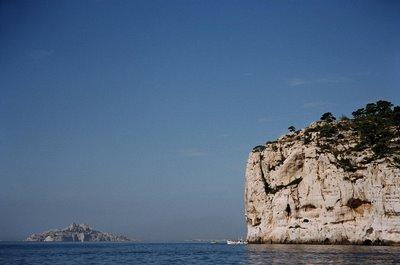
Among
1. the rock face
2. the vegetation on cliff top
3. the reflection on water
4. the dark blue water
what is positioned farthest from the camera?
the vegetation on cliff top

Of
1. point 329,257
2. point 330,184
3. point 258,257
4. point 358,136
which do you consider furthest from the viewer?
point 358,136

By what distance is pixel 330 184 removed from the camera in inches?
2832

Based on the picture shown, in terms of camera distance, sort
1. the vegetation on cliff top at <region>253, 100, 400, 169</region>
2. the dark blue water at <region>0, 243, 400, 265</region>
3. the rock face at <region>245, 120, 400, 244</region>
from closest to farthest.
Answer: the dark blue water at <region>0, 243, 400, 265</region>, the rock face at <region>245, 120, 400, 244</region>, the vegetation on cliff top at <region>253, 100, 400, 169</region>

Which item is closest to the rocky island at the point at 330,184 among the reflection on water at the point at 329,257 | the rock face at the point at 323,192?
the rock face at the point at 323,192

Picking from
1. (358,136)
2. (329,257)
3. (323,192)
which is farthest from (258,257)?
(358,136)

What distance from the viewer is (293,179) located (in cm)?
7975

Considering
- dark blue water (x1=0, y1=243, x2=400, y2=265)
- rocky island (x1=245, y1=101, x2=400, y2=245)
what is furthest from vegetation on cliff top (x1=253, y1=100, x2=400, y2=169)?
dark blue water (x1=0, y1=243, x2=400, y2=265)

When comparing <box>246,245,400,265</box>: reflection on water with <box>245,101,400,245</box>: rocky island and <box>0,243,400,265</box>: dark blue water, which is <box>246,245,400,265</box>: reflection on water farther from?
<box>245,101,400,245</box>: rocky island

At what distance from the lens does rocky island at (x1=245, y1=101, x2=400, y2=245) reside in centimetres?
6681

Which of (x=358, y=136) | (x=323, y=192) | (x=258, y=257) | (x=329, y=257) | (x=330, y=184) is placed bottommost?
(x=329, y=257)

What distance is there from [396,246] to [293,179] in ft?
68.5

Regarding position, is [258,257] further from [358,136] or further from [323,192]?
[358,136]

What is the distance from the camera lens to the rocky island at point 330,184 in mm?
66812

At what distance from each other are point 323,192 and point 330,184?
5.20 ft
